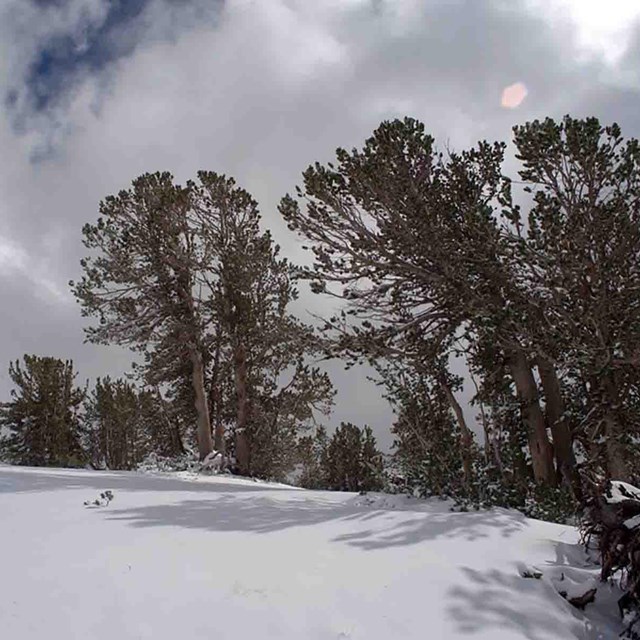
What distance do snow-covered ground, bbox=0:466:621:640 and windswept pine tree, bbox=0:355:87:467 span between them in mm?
18998

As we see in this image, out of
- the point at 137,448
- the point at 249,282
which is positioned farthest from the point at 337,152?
the point at 137,448

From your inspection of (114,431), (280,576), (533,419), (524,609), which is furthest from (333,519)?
(114,431)

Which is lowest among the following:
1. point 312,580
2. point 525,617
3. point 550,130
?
point 525,617

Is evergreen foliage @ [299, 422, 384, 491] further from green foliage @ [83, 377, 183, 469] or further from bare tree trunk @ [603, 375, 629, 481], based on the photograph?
bare tree trunk @ [603, 375, 629, 481]

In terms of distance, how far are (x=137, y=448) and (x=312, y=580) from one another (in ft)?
75.9

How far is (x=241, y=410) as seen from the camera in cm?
1673

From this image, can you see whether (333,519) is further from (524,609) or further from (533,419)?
(533,419)

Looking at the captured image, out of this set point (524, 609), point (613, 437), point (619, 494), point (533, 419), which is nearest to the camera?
point (524, 609)

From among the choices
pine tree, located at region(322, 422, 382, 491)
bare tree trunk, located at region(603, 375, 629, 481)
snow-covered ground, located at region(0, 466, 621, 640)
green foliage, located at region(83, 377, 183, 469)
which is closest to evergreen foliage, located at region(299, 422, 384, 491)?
pine tree, located at region(322, 422, 382, 491)

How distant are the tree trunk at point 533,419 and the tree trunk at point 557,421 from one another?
206 mm

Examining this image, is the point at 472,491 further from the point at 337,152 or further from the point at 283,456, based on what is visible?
the point at 283,456

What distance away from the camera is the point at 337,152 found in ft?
37.8

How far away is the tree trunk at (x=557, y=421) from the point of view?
35.9 feet

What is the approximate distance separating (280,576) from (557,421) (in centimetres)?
921
